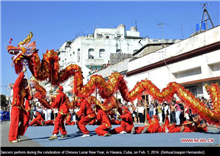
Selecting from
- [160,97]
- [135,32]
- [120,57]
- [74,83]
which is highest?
[135,32]

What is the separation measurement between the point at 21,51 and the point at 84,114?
3.56 m

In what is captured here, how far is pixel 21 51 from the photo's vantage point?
9.14 meters

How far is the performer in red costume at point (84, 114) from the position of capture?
10.2 m

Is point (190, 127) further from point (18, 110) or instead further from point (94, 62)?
point (94, 62)

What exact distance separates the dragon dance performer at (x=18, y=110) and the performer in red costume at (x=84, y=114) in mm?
2086

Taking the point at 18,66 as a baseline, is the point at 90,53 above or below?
above

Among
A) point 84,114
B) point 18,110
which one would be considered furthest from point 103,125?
point 18,110

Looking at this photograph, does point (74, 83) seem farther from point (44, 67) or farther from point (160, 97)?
point (160, 97)

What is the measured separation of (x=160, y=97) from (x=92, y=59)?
26.8 m

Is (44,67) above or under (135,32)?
under
